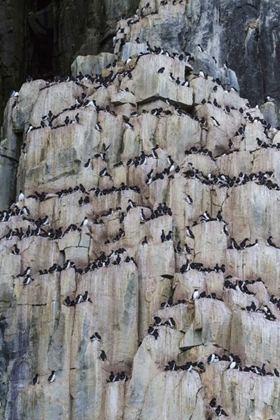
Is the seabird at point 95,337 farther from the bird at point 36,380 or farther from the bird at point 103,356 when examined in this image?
the bird at point 36,380

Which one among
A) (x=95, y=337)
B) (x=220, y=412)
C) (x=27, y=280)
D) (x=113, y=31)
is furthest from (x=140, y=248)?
(x=113, y=31)

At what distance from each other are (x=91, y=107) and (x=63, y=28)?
16.3 m

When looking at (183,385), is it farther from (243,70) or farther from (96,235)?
(243,70)

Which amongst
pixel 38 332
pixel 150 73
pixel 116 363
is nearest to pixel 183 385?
pixel 116 363

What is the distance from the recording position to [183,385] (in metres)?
39.5

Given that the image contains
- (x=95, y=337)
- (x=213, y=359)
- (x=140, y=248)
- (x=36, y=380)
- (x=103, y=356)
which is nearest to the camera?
(x=213, y=359)

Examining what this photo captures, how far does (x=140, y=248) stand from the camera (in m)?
43.8

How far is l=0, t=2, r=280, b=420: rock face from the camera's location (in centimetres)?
4097

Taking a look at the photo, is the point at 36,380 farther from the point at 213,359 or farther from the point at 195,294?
the point at 213,359

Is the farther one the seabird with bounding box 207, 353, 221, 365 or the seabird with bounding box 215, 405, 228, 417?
the seabird with bounding box 207, 353, 221, 365

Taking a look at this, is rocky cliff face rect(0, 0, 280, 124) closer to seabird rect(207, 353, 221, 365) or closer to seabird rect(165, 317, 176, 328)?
seabird rect(165, 317, 176, 328)

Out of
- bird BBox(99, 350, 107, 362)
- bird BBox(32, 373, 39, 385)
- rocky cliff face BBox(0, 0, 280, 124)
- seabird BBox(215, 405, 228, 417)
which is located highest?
rocky cliff face BBox(0, 0, 280, 124)

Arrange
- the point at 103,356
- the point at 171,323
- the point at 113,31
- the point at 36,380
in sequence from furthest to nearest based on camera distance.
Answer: the point at 113,31 < the point at 36,380 < the point at 103,356 < the point at 171,323

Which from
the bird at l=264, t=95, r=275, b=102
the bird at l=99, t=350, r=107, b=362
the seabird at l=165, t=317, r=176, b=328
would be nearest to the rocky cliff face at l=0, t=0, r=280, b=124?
the bird at l=264, t=95, r=275, b=102
